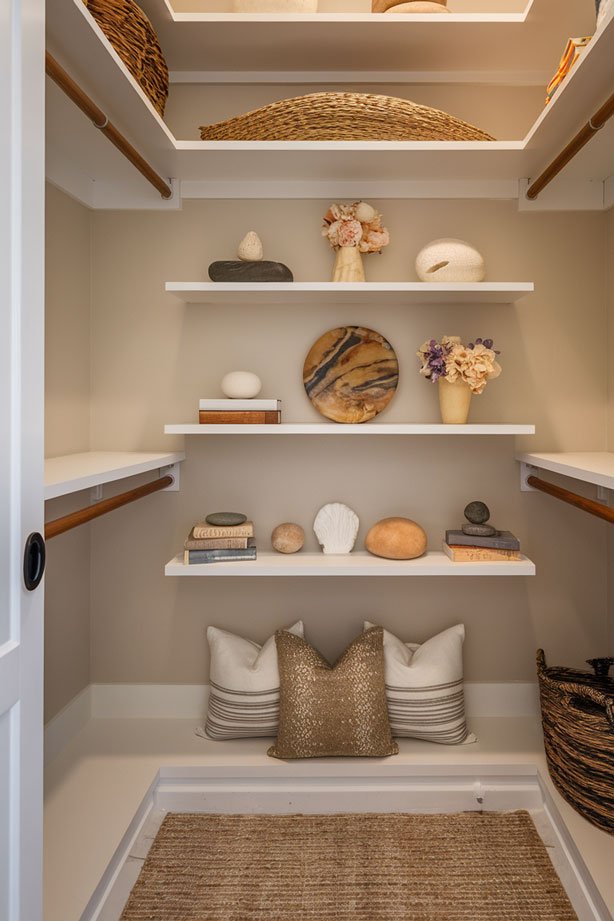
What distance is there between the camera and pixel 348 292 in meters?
1.97

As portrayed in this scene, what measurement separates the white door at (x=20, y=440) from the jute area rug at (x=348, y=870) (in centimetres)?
63

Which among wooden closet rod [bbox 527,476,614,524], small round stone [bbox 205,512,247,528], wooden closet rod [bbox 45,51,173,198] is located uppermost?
wooden closet rod [bbox 45,51,173,198]

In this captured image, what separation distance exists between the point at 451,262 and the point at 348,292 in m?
0.31

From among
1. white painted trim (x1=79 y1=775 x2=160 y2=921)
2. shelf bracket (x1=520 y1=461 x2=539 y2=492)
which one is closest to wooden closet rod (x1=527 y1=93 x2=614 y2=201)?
shelf bracket (x1=520 y1=461 x2=539 y2=492)

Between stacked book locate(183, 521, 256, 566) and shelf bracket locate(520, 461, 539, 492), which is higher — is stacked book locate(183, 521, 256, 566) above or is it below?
below

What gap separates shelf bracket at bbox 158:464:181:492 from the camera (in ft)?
7.22

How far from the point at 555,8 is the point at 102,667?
2.36 metres

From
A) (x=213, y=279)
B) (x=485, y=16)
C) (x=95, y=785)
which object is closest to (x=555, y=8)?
(x=485, y=16)

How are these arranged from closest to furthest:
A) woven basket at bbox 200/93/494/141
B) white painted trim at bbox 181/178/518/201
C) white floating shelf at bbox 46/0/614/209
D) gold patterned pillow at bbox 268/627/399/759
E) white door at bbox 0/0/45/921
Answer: white door at bbox 0/0/45/921
white floating shelf at bbox 46/0/614/209
woven basket at bbox 200/93/494/141
gold patterned pillow at bbox 268/627/399/759
white painted trim at bbox 181/178/518/201

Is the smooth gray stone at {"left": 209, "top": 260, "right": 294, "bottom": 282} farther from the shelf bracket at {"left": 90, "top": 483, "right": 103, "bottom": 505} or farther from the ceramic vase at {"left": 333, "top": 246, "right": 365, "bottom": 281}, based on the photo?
the shelf bracket at {"left": 90, "top": 483, "right": 103, "bottom": 505}

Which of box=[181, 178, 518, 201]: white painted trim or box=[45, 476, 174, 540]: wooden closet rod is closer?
box=[45, 476, 174, 540]: wooden closet rod

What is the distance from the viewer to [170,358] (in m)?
2.21

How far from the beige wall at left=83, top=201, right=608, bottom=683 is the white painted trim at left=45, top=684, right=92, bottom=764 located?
103 mm

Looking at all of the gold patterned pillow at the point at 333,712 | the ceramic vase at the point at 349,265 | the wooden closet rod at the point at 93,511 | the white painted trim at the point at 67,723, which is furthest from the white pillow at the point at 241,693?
the ceramic vase at the point at 349,265
